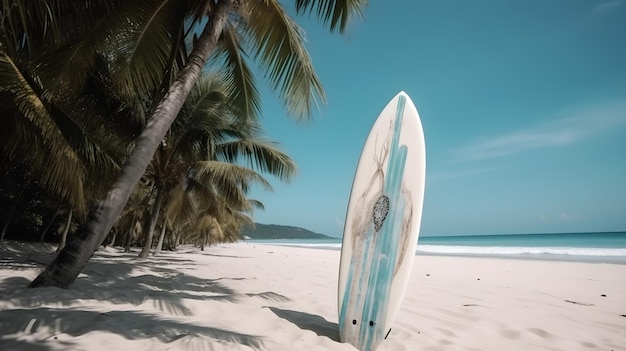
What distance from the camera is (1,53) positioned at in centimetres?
378

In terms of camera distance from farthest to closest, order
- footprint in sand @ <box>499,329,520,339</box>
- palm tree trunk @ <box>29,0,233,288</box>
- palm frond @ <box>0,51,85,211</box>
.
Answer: palm frond @ <box>0,51,85,211</box>
palm tree trunk @ <box>29,0,233,288</box>
footprint in sand @ <box>499,329,520,339</box>

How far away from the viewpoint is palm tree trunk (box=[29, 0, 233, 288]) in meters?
3.12

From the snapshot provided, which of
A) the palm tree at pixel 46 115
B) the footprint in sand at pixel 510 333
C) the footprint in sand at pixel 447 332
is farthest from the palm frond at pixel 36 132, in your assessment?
the footprint in sand at pixel 510 333

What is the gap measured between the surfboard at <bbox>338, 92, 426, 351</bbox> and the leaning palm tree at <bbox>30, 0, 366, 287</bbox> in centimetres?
212

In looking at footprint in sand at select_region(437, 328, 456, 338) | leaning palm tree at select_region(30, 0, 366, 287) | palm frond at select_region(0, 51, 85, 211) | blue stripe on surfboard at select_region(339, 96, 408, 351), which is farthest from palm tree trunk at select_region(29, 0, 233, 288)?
footprint in sand at select_region(437, 328, 456, 338)

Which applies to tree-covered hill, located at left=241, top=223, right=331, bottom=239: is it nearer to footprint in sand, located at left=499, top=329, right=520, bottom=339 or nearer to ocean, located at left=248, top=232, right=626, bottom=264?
ocean, located at left=248, top=232, right=626, bottom=264

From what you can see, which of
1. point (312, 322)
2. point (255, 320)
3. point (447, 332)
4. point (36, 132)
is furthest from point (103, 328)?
point (36, 132)

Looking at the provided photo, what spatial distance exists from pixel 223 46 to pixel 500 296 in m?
5.59

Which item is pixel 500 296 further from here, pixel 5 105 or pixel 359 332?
pixel 5 105

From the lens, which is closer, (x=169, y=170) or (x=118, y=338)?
(x=118, y=338)

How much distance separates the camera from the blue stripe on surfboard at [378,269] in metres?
2.52

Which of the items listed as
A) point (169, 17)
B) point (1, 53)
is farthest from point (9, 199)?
point (169, 17)

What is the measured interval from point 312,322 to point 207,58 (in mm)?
3257

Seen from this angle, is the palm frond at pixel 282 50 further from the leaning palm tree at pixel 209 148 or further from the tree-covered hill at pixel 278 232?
the tree-covered hill at pixel 278 232
